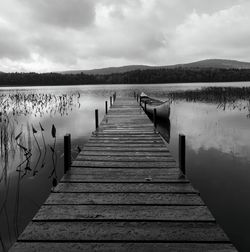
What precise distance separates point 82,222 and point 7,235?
8.27 ft

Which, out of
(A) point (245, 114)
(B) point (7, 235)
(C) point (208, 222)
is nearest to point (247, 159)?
(C) point (208, 222)

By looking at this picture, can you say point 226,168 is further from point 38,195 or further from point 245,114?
point 245,114

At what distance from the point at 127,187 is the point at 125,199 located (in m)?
0.50

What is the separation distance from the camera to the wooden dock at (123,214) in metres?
2.85

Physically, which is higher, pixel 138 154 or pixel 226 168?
pixel 138 154

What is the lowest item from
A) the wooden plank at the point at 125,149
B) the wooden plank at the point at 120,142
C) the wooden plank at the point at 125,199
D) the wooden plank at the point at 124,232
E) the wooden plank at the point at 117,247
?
the wooden plank at the point at 117,247

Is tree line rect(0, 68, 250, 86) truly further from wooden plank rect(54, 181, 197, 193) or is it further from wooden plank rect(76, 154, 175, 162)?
wooden plank rect(54, 181, 197, 193)

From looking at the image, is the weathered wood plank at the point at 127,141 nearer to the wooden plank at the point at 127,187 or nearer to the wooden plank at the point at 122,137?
the wooden plank at the point at 122,137

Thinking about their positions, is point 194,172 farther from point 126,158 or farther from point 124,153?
point 126,158

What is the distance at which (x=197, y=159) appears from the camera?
922 cm

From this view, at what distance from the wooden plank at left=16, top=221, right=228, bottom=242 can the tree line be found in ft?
309

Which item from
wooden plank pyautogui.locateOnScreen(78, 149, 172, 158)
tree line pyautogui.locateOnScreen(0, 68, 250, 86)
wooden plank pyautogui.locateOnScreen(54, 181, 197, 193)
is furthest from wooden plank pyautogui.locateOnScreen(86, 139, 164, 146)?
tree line pyautogui.locateOnScreen(0, 68, 250, 86)

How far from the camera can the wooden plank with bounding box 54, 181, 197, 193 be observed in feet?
14.1

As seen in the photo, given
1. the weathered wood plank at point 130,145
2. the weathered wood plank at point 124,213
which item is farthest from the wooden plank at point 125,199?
the weathered wood plank at point 130,145
